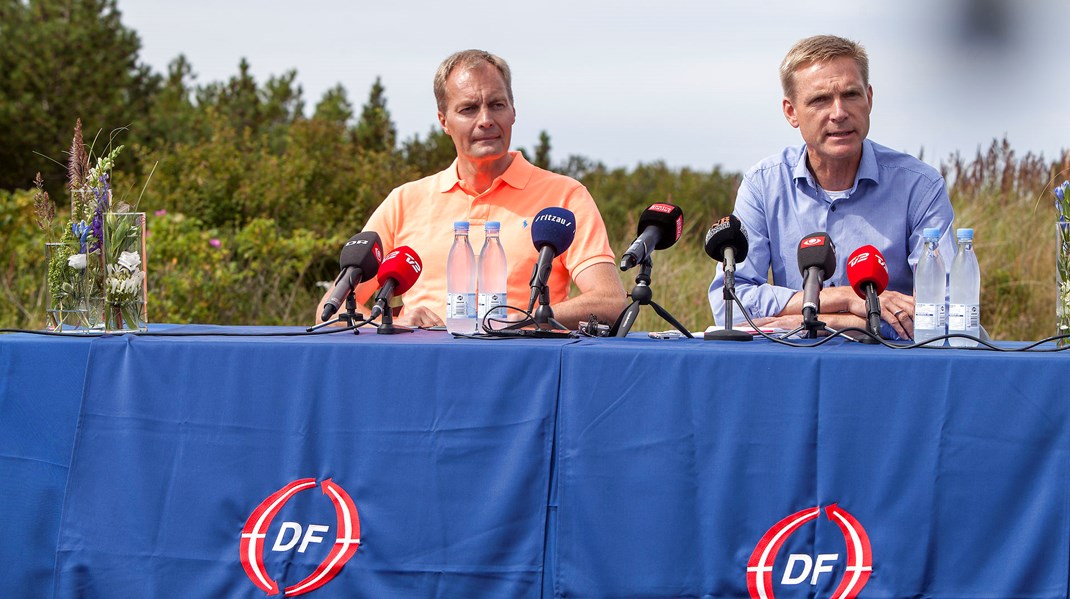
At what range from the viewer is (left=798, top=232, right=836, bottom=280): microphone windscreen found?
2.83 meters

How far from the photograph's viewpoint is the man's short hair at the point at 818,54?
3.55 metres

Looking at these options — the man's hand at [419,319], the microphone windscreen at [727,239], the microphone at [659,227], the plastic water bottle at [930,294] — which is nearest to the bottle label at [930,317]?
the plastic water bottle at [930,294]

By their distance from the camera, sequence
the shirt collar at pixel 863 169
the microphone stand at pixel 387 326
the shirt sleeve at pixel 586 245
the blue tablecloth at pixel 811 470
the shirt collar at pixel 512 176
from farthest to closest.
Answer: the shirt collar at pixel 512 176, the shirt sleeve at pixel 586 245, the shirt collar at pixel 863 169, the microphone stand at pixel 387 326, the blue tablecloth at pixel 811 470

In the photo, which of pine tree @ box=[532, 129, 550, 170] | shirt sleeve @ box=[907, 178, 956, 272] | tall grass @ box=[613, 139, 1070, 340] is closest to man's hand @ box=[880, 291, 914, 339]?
shirt sleeve @ box=[907, 178, 956, 272]

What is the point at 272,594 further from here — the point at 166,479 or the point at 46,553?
the point at 46,553

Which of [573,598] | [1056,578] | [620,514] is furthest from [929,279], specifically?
[573,598]

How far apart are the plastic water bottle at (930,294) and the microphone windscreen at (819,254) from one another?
22cm

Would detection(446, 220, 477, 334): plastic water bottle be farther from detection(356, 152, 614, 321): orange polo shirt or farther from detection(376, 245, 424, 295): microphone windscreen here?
detection(356, 152, 614, 321): orange polo shirt

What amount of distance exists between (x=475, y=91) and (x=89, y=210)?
1363 mm

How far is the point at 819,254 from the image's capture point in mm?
2836

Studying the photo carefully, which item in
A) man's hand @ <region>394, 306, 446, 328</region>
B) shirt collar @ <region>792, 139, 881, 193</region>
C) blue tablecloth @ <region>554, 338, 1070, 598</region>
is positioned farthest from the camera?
shirt collar @ <region>792, 139, 881, 193</region>

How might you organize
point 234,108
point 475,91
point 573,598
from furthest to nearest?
point 234,108
point 475,91
point 573,598

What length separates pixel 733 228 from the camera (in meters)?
2.87

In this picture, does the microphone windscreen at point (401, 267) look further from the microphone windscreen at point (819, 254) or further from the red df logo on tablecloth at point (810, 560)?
the red df logo on tablecloth at point (810, 560)
